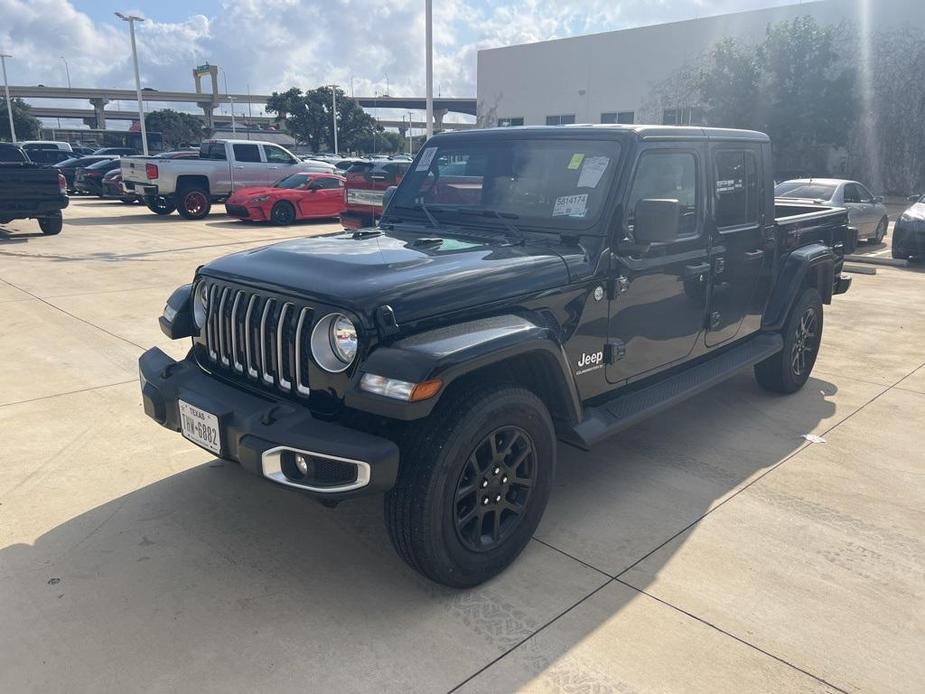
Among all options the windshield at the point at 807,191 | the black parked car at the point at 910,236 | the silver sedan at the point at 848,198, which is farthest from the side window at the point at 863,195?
the black parked car at the point at 910,236

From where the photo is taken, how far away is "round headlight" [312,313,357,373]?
9.30 ft

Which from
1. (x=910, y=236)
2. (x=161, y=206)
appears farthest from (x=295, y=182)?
(x=910, y=236)

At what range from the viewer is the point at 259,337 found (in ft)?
10.3

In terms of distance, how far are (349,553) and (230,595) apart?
56cm

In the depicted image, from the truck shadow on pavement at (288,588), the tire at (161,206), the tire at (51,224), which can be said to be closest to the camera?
the truck shadow on pavement at (288,588)

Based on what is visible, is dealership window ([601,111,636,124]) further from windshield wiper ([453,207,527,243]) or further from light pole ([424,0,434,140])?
windshield wiper ([453,207,527,243])

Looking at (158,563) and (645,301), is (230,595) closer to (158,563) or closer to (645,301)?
(158,563)

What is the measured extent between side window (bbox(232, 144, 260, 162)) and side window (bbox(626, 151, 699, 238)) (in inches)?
644

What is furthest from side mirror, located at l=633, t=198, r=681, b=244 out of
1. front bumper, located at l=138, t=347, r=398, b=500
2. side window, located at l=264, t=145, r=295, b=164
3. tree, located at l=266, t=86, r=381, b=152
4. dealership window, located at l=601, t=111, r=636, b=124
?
tree, located at l=266, t=86, r=381, b=152

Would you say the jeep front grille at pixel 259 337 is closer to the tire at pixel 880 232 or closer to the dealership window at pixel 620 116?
the tire at pixel 880 232

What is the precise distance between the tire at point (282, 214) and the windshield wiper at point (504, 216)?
44.5 feet

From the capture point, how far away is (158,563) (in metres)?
3.26

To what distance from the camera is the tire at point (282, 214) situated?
1683cm

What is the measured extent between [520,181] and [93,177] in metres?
24.3
